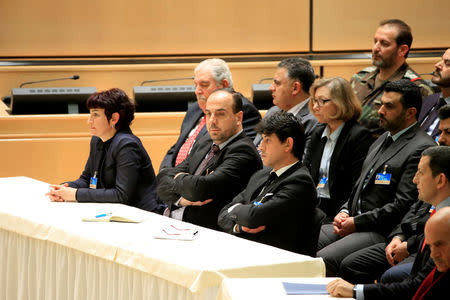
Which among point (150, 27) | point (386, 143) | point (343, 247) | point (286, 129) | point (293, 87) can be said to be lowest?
point (343, 247)

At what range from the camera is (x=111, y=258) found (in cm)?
247

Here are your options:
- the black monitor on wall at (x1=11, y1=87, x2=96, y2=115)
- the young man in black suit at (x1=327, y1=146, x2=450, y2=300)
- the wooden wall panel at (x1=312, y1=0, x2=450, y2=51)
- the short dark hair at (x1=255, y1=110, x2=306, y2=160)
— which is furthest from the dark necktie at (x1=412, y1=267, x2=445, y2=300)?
the wooden wall panel at (x1=312, y1=0, x2=450, y2=51)

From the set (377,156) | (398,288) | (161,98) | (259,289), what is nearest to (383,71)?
(377,156)

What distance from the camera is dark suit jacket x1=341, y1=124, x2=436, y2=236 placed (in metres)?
3.06

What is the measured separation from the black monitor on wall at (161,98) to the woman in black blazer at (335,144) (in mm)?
→ 1716

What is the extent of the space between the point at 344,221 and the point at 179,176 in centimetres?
88

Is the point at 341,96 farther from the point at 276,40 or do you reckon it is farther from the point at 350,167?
the point at 276,40

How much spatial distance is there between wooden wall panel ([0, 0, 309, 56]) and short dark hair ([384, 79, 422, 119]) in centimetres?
292

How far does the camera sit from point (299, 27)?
6141 mm

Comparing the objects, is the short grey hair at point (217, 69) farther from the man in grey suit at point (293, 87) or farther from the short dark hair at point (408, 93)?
the short dark hair at point (408, 93)

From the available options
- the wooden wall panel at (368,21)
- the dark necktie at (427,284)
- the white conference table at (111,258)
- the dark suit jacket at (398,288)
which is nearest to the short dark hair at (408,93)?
the white conference table at (111,258)

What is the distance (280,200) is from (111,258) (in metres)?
0.74

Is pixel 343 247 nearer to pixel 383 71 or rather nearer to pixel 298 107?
pixel 298 107

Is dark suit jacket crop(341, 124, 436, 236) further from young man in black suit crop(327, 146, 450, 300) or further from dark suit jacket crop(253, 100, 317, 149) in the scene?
young man in black suit crop(327, 146, 450, 300)
